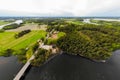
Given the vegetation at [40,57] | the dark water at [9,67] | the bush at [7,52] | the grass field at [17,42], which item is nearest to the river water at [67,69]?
the dark water at [9,67]

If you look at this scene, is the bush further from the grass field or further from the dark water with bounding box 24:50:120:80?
the dark water with bounding box 24:50:120:80

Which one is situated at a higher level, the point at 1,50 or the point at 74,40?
the point at 74,40

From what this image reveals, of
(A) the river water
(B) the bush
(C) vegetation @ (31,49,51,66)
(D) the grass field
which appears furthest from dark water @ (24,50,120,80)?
(D) the grass field

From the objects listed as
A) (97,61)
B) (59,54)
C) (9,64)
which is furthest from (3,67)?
(97,61)

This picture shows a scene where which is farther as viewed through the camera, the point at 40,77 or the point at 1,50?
the point at 1,50

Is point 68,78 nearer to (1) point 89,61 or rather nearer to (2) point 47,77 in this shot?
(2) point 47,77

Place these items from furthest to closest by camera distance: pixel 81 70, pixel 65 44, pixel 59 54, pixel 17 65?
pixel 65 44
pixel 59 54
pixel 17 65
pixel 81 70

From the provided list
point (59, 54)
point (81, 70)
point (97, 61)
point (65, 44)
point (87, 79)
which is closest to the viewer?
point (87, 79)
